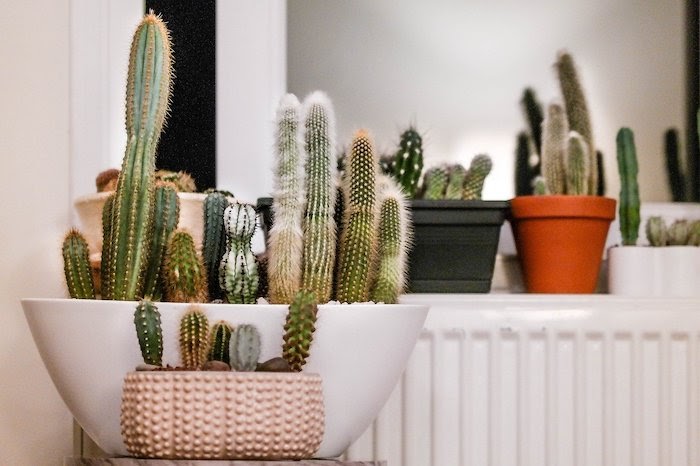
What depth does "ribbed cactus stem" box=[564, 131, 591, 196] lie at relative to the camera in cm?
160

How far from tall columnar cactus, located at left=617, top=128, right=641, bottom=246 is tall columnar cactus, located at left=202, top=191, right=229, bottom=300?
727mm

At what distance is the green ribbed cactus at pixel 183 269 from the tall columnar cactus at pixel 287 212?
0.10 meters

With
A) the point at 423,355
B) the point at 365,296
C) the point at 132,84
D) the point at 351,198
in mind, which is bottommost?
the point at 423,355


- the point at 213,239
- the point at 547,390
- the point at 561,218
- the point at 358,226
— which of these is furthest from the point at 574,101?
the point at 213,239

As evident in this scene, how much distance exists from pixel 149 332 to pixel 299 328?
0.54ft

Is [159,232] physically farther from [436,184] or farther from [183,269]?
[436,184]

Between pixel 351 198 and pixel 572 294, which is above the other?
pixel 351 198

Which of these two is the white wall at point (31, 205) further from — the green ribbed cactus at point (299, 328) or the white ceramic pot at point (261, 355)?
the green ribbed cactus at point (299, 328)

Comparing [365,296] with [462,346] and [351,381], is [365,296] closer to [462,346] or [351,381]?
[351,381]

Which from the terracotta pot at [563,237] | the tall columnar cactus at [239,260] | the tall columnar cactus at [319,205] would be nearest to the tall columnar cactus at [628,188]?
the terracotta pot at [563,237]

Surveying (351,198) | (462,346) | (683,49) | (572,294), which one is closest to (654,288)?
(572,294)

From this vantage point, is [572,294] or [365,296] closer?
[365,296]

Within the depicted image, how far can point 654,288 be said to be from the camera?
5.17 feet

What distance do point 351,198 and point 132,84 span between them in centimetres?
31
